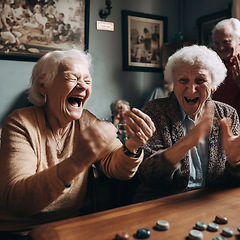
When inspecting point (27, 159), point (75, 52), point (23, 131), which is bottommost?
point (27, 159)

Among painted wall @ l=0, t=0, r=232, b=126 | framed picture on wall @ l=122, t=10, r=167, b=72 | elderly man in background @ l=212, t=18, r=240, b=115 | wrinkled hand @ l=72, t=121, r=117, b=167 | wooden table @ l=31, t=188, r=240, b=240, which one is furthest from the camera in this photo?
framed picture on wall @ l=122, t=10, r=167, b=72

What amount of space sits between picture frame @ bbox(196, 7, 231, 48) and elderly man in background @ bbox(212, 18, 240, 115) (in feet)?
5.38

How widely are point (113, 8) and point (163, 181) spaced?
3248mm

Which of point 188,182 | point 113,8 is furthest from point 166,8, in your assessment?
point 188,182

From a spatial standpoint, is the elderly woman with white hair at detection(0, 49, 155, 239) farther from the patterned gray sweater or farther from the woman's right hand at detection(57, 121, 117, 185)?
the patterned gray sweater

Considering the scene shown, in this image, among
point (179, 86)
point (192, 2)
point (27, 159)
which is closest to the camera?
point (27, 159)

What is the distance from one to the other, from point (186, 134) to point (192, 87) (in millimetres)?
303

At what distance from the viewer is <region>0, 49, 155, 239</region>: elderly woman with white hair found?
1.00 meters

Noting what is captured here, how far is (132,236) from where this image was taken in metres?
0.86

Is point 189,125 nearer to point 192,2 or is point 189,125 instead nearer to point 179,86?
point 179,86

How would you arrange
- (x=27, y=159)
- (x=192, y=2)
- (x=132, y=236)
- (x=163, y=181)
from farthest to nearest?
(x=192, y=2) → (x=163, y=181) → (x=27, y=159) → (x=132, y=236)

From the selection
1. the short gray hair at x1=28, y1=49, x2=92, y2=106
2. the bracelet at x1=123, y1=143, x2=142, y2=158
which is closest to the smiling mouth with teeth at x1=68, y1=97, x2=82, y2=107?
the short gray hair at x1=28, y1=49, x2=92, y2=106

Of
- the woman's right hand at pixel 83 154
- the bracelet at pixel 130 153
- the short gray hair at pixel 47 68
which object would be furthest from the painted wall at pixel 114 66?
the woman's right hand at pixel 83 154

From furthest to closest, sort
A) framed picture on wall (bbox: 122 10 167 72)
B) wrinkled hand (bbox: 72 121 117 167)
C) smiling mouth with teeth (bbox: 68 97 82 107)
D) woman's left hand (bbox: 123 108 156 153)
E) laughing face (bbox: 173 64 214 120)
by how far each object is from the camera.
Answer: framed picture on wall (bbox: 122 10 167 72), laughing face (bbox: 173 64 214 120), smiling mouth with teeth (bbox: 68 97 82 107), woman's left hand (bbox: 123 108 156 153), wrinkled hand (bbox: 72 121 117 167)
